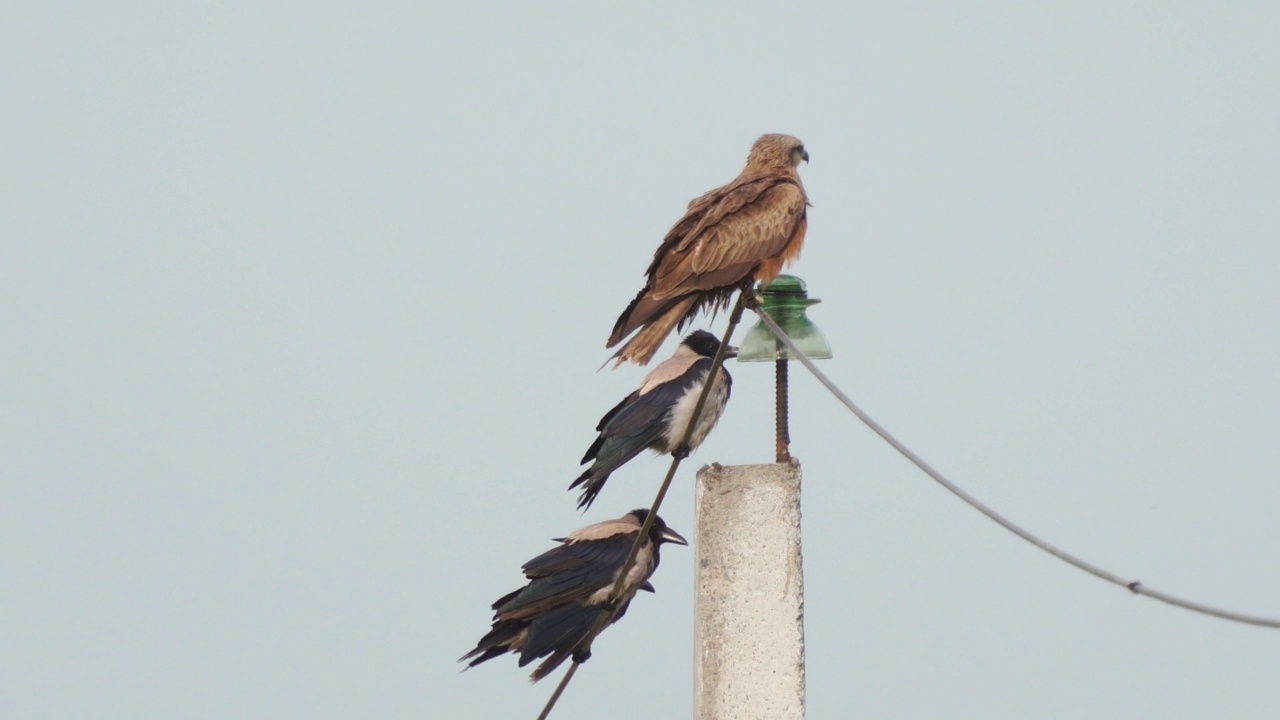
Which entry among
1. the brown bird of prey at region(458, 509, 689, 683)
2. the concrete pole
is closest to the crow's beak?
the brown bird of prey at region(458, 509, 689, 683)

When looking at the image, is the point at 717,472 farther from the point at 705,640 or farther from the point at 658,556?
the point at 658,556

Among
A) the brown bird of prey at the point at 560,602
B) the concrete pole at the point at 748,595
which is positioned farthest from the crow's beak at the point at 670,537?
the concrete pole at the point at 748,595

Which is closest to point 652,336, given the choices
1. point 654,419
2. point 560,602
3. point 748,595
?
point 654,419

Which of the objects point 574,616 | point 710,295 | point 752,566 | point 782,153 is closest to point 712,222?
point 710,295

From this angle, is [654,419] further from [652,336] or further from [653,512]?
[653,512]

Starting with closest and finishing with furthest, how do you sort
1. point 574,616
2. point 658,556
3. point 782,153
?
point 574,616
point 658,556
point 782,153

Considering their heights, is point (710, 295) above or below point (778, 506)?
above

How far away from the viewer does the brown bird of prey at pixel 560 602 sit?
825cm

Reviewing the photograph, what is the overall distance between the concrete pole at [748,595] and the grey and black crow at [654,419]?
1.80 metres

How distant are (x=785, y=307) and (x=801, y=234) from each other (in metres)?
1.58

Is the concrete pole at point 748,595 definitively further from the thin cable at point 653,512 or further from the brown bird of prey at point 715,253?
the brown bird of prey at point 715,253

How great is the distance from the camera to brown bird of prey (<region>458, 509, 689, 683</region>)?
8250mm

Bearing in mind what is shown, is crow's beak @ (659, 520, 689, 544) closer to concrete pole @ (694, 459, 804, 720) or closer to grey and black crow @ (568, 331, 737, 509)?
grey and black crow @ (568, 331, 737, 509)

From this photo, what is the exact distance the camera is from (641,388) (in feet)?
29.0
